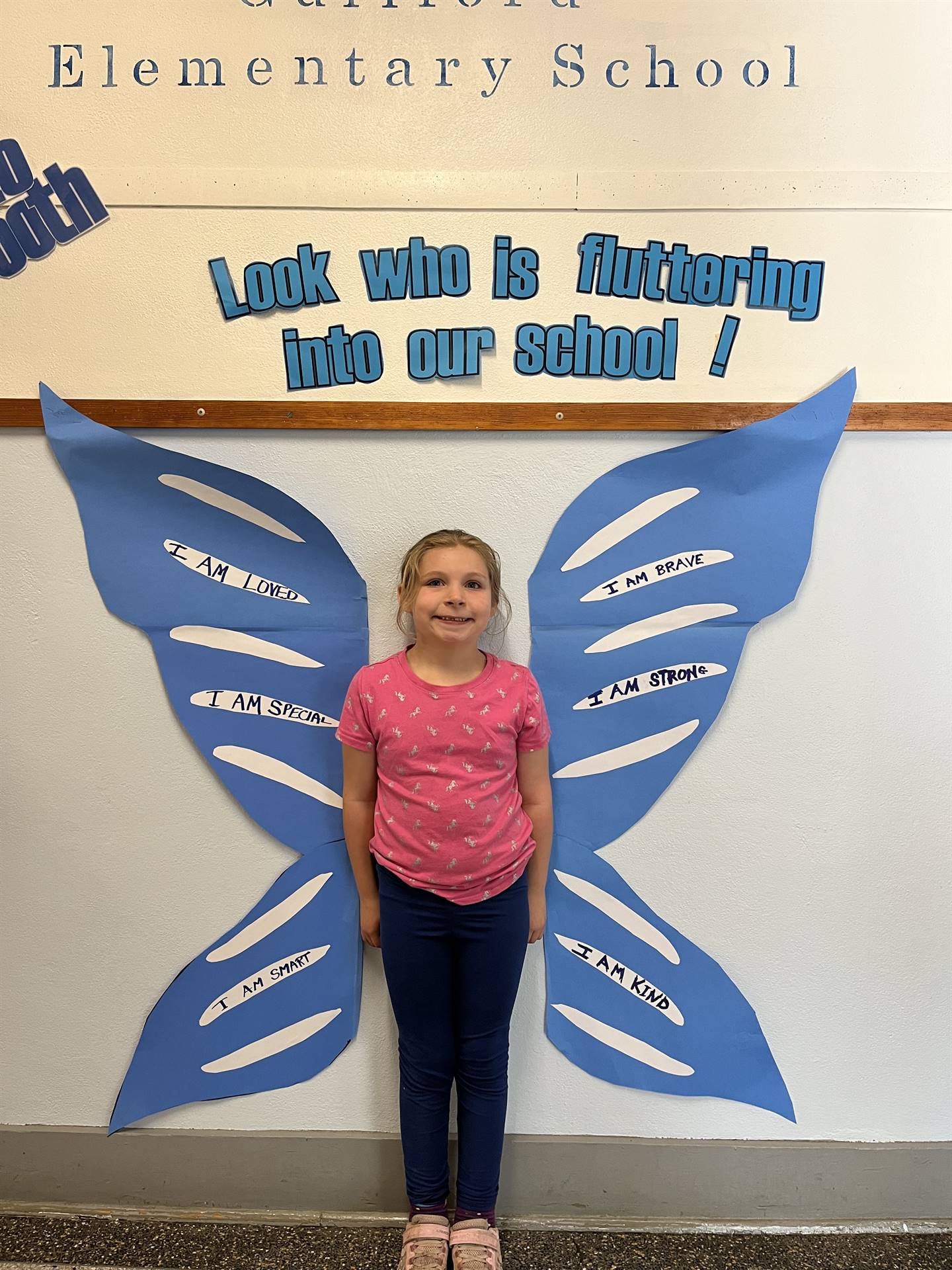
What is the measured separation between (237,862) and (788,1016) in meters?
1.03

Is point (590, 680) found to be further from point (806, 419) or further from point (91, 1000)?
point (91, 1000)

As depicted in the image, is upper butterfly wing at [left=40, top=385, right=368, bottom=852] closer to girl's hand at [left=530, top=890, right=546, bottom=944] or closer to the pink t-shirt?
the pink t-shirt

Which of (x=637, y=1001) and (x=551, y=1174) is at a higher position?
(x=637, y=1001)

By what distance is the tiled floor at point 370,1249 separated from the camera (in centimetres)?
135

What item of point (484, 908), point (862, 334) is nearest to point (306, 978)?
point (484, 908)

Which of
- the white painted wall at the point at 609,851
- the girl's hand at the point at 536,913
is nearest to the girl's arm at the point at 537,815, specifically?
the girl's hand at the point at 536,913

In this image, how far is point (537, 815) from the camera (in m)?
1.33

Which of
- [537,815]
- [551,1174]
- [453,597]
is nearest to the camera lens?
[453,597]

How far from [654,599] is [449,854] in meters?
0.55

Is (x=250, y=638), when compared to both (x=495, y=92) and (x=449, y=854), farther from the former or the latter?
(x=495, y=92)

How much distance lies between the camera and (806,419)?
4.39 feet

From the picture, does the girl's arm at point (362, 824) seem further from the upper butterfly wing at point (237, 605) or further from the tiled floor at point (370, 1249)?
the tiled floor at point (370, 1249)

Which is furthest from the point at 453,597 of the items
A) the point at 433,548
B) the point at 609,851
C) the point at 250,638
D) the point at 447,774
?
the point at 609,851

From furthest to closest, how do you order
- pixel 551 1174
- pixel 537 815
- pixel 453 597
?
pixel 551 1174 < pixel 537 815 < pixel 453 597
